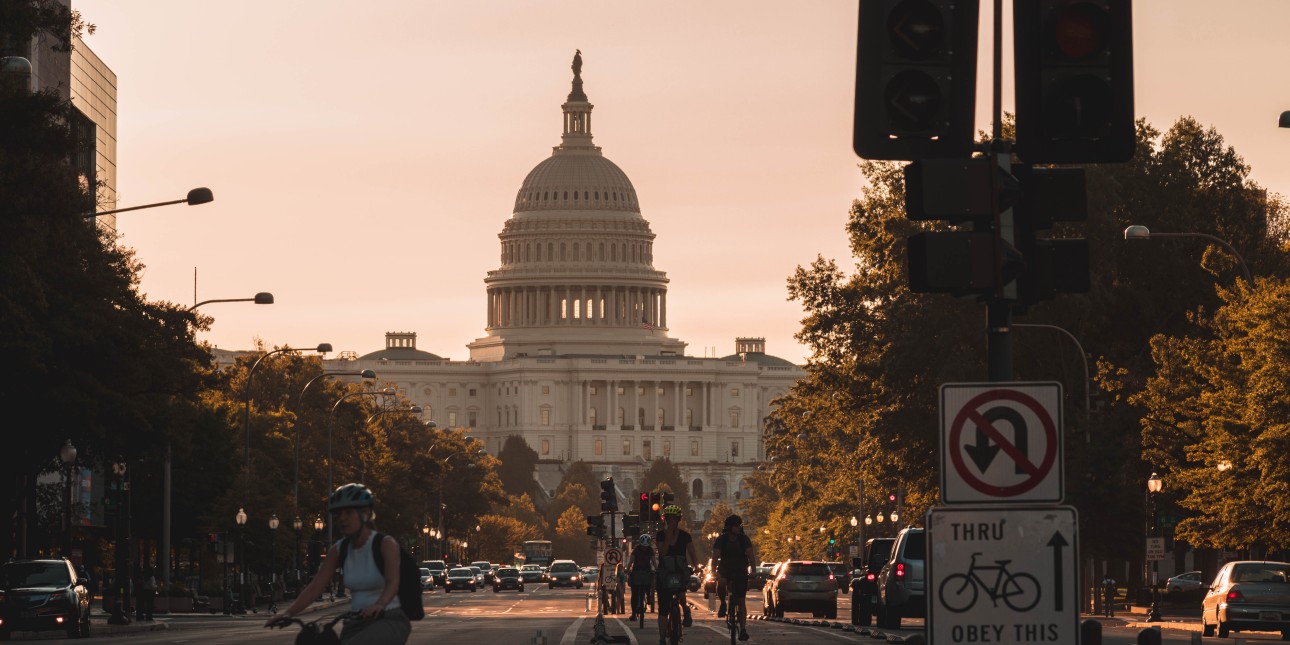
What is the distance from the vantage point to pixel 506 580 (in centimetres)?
11219

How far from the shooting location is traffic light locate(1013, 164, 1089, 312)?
42.0ft

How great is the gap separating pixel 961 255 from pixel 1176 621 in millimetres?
41587

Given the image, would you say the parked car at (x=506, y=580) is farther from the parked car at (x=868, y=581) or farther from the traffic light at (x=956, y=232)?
the traffic light at (x=956, y=232)

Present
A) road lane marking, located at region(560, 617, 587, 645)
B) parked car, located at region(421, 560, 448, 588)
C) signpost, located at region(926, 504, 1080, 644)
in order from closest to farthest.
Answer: signpost, located at region(926, 504, 1080, 644) < road lane marking, located at region(560, 617, 587, 645) < parked car, located at region(421, 560, 448, 588)

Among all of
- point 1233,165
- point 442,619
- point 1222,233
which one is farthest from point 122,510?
point 1233,165

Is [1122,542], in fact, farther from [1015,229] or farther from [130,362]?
[1015,229]

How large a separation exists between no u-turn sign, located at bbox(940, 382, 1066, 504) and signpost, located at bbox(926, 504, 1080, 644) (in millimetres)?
149

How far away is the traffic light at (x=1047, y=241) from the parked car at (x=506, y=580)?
99.2 meters

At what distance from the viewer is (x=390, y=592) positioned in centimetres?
1409

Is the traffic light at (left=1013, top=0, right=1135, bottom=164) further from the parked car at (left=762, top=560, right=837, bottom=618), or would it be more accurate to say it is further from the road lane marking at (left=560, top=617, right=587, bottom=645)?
the parked car at (left=762, top=560, right=837, bottom=618)

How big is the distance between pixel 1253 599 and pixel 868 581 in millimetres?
8467

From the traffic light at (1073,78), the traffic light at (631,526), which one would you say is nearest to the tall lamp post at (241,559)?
the traffic light at (631,526)

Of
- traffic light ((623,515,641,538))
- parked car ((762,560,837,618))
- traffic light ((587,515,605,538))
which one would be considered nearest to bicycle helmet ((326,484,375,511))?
parked car ((762,560,837,618))

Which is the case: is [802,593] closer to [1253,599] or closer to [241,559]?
[1253,599]
